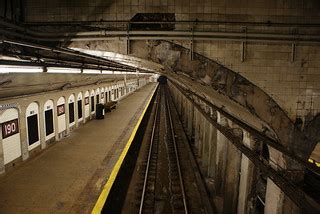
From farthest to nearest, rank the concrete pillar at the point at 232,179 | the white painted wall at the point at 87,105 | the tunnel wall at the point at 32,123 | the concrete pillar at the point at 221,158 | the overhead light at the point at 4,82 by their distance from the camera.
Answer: the white painted wall at the point at 87,105, the concrete pillar at the point at 221,158, the concrete pillar at the point at 232,179, the tunnel wall at the point at 32,123, the overhead light at the point at 4,82

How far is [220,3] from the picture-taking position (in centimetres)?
538

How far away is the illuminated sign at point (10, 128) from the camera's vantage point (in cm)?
675

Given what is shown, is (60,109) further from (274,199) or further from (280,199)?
(280,199)

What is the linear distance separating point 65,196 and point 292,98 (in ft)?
19.8

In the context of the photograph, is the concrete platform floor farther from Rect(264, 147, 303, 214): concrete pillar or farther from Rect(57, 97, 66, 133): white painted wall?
Rect(264, 147, 303, 214): concrete pillar

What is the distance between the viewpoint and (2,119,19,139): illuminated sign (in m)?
6.75

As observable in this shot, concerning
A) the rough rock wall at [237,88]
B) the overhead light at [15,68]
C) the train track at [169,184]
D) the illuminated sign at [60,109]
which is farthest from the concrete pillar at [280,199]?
the illuminated sign at [60,109]

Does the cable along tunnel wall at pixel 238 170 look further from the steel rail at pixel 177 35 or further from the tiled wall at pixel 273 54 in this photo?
the steel rail at pixel 177 35

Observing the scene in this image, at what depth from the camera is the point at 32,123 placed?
27.3 ft

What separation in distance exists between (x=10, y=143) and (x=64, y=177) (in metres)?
2.07

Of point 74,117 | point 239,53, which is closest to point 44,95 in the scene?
point 74,117

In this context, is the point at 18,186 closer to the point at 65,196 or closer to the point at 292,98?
the point at 65,196

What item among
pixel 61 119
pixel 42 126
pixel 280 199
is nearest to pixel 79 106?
pixel 61 119

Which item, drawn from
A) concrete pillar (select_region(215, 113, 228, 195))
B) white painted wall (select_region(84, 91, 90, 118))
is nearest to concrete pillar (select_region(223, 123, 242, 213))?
concrete pillar (select_region(215, 113, 228, 195))
